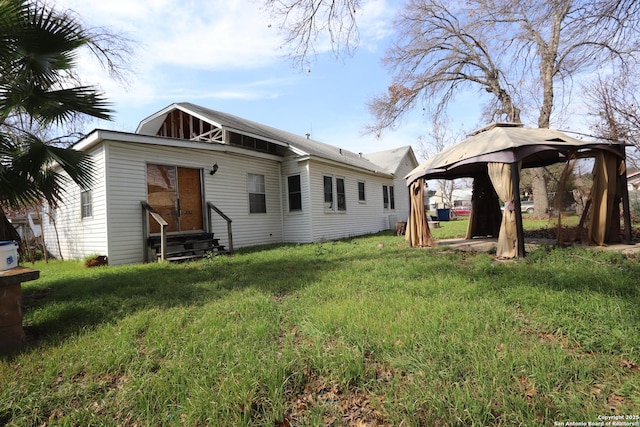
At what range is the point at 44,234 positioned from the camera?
12.1m

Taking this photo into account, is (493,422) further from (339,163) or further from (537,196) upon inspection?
(537,196)

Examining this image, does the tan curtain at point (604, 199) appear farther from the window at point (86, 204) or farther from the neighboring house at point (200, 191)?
the window at point (86, 204)

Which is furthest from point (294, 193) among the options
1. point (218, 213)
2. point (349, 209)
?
point (218, 213)

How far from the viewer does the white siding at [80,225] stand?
26.3 ft

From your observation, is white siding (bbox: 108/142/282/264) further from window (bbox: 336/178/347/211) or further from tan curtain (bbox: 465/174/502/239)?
tan curtain (bbox: 465/174/502/239)

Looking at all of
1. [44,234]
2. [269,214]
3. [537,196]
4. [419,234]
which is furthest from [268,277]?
[537,196]

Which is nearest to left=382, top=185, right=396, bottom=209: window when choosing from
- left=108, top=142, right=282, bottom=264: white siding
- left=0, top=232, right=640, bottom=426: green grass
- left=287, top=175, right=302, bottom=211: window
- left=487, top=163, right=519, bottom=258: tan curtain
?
left=287, top=175, right=302, bottom=211: window

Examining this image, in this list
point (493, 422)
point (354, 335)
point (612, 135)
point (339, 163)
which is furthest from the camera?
point (339, 163)

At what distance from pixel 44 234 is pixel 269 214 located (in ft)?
30.5

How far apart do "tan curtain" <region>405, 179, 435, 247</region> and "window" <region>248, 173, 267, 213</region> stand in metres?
5.70

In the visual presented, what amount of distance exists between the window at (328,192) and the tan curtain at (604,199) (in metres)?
8.31

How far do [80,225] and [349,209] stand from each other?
1014 cm

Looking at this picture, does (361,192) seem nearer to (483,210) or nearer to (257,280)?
(483,210)

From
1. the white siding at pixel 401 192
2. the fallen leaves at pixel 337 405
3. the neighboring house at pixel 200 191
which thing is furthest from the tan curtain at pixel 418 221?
the white siding at pixel 401 192
